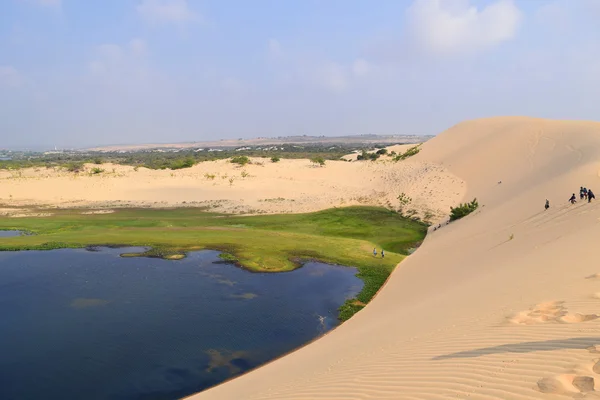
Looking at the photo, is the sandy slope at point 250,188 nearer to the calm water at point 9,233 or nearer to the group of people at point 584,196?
the calm water at point 9,233

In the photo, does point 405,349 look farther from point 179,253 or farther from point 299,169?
point 299,169

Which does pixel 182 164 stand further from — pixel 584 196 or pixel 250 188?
pixel 584 196

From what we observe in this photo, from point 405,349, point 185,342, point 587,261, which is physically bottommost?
point 185,342

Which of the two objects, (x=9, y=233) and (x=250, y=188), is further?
(x=250, y=188)

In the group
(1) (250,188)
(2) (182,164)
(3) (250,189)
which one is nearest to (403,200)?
(3) (250,189)

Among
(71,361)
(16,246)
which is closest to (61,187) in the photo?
(16,246)

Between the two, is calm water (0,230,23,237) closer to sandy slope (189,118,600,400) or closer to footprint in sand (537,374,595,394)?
sandy slope (189,118,600,400)
